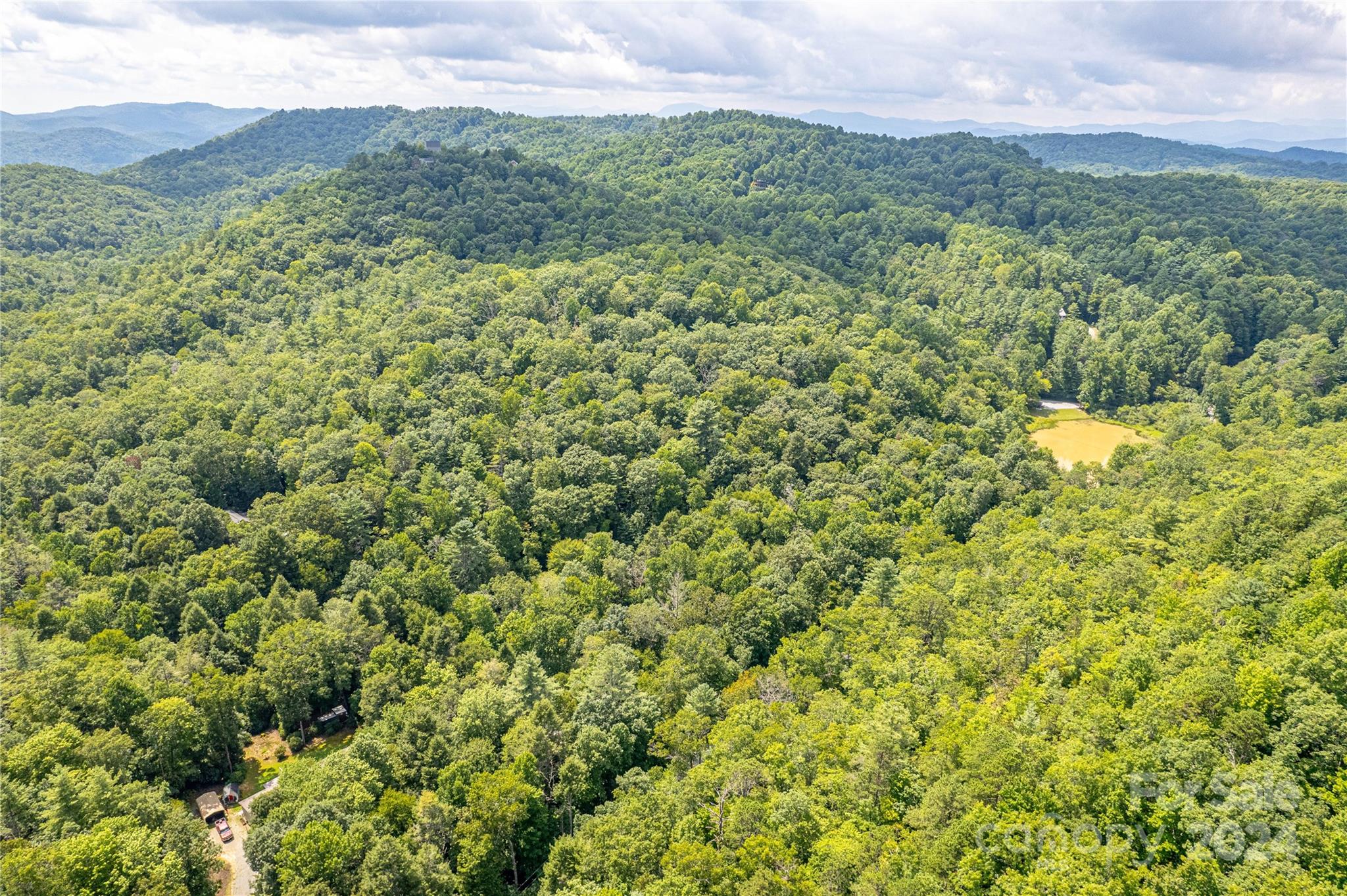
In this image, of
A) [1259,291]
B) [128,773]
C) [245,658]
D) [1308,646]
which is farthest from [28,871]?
[1259,291]

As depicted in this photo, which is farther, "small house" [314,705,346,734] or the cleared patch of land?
the cleared patch of land

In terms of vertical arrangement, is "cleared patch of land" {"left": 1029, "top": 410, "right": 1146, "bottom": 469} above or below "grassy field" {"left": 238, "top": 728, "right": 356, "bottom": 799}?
above

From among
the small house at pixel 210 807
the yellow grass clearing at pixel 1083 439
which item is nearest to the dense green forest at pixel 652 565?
the small house at pixel 210 807

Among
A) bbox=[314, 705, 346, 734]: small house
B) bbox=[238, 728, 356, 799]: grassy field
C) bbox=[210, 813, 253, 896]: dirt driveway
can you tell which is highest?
bbox=[210, 813, 253, 896]: dirt driveway

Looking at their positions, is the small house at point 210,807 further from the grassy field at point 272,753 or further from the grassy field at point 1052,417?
the grassy field at point 1052,417

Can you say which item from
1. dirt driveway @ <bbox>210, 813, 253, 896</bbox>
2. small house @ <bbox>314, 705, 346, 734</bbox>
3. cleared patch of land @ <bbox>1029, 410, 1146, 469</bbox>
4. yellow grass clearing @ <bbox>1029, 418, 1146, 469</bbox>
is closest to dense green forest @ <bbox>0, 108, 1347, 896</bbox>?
small house @ <bbox>314, 705, 346, 734</bbox>

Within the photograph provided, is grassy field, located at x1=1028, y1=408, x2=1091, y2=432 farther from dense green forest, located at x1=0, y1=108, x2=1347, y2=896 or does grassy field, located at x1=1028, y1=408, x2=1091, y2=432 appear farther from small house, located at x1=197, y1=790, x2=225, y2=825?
small house, located at x1=197, y1=790, x2=225, y2=825

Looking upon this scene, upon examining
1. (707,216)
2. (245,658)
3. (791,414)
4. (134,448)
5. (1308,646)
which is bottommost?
(245,658)

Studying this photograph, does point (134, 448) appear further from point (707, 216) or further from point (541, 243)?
point (707, 216)
